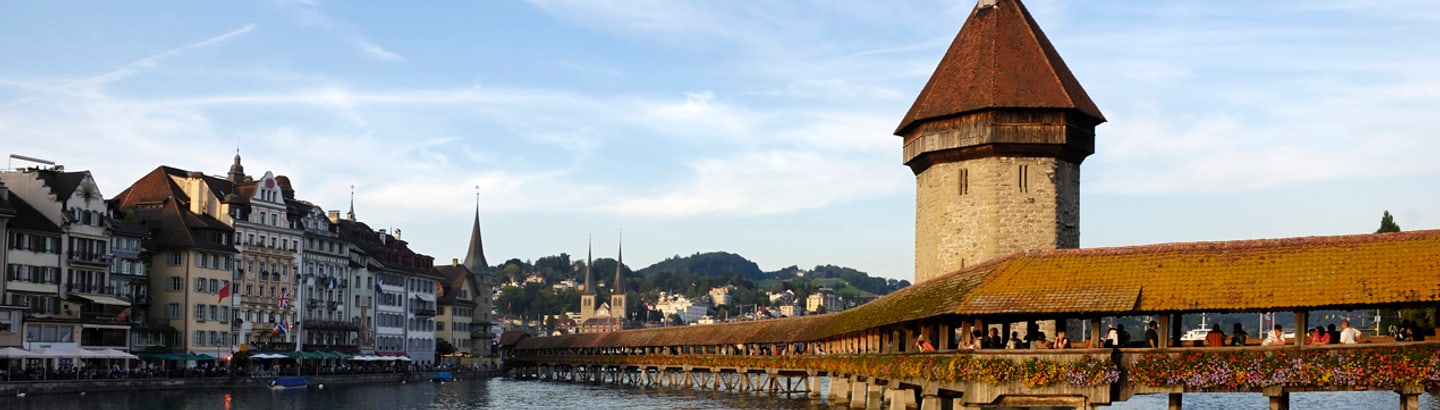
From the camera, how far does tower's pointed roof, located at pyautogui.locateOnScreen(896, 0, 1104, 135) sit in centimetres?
4903

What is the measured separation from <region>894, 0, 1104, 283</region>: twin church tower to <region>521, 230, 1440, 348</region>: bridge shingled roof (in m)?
15.1

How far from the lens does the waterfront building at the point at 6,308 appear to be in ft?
237

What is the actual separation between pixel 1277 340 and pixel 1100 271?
3.49 m

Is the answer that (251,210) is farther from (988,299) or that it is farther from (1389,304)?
(1389,304)

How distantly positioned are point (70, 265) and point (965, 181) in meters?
50.3

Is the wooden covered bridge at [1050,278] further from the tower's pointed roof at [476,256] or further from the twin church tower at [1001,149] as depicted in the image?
the tower's pointed roof at [476,256]

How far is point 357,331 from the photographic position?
112 metres

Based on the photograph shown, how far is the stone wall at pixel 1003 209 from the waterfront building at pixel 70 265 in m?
47.3

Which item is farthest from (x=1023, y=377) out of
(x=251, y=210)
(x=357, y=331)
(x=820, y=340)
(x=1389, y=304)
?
(x=357, y=331)

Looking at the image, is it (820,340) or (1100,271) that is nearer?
(1100,271)

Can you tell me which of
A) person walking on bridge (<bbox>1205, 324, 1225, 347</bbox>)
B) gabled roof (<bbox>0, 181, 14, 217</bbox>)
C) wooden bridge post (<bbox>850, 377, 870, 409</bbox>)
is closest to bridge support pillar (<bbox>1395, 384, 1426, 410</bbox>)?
person walking on bridge (<bbox>1205, 324, 1225, 347</bbox>)

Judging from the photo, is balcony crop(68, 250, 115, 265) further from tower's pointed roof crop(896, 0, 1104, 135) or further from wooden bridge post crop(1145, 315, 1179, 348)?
wooden bridge post crop(1145, 315, 1179, 348)

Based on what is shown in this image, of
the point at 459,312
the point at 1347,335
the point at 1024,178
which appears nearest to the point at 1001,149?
the point at 1024,178

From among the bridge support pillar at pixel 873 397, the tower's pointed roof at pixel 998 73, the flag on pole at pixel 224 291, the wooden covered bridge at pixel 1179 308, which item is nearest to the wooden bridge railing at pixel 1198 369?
the wooden covered bridge at pixel 1179 308
